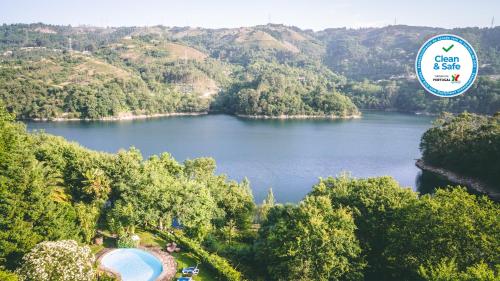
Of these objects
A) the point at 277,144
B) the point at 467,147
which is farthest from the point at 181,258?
the point at 277,144

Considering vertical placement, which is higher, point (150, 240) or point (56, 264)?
point (56, 264)

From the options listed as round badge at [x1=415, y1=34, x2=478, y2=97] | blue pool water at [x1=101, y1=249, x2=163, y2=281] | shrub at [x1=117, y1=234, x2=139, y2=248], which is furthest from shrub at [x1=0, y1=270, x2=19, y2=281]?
round badge at [x1=415, y1=34, x2=478, y2=97]

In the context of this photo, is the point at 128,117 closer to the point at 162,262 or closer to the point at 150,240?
the point at 150,240

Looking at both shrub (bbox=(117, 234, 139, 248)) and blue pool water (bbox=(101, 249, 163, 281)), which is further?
shrub (bbox=(117, 234, 139, 248))

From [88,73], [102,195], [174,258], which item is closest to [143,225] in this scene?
[102,195]

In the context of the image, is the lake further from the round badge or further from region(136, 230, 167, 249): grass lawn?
the round badge

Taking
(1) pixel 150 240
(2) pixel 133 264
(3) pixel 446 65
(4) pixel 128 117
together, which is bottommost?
(2) pixel 133 264

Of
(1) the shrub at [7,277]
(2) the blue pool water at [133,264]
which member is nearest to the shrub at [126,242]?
(2) the blue pool water at [133,264]
